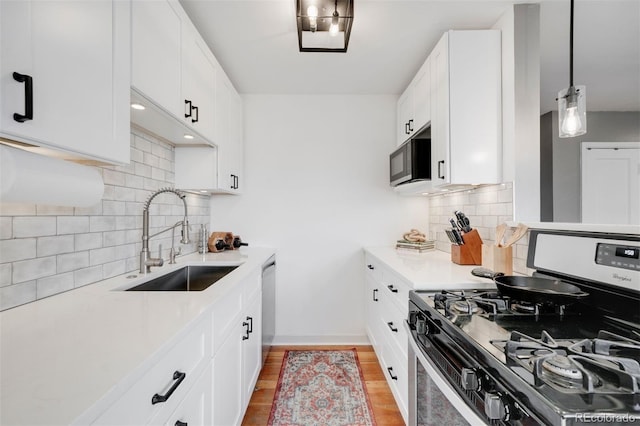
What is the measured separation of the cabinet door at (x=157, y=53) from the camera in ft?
4.10

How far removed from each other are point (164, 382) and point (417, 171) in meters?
1.94

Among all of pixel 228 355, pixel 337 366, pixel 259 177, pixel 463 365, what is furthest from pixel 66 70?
pixel 337 366

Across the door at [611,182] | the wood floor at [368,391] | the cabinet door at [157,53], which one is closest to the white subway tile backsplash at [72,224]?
the cabinet door at [157,53]

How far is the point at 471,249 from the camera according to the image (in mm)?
1943

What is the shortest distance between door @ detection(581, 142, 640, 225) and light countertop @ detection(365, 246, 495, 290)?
1843 mm

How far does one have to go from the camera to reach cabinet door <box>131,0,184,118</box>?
1.25 metres

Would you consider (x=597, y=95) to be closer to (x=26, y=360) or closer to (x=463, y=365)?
(x=463, y=365)

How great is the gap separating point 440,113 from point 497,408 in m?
1.71

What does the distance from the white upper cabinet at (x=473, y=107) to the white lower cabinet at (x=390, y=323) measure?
77cm

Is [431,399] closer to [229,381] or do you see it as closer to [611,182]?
[229,381]

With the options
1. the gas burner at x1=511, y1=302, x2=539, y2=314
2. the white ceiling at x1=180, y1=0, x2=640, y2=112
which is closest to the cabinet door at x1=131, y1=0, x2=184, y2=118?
the white ceiling at x1=180, y1=0, x2=640, y2=112

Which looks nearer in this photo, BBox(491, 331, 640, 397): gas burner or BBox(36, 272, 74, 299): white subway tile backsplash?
BBox(491, 331, 640, 397): gas burner

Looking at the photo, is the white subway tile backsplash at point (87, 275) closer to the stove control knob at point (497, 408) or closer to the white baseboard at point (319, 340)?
the stove control knob at point (497, 408)

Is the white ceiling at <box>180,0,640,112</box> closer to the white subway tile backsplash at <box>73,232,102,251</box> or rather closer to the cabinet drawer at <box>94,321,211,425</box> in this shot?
the white subway tile backsplash at <box>73,232,102,251</box>
